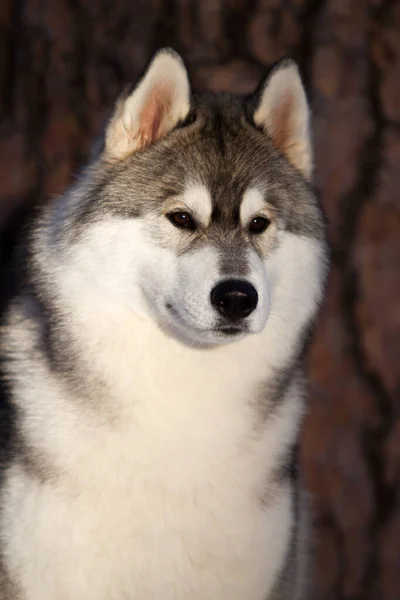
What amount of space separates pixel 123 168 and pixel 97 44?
78cm

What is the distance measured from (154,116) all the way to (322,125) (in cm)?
77

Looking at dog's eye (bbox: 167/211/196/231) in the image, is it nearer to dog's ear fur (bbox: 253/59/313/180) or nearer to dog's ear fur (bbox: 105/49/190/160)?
dog's ear fur (bbox: 105/49/190/160)

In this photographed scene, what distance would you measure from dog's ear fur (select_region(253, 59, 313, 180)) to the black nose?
1.56 ft

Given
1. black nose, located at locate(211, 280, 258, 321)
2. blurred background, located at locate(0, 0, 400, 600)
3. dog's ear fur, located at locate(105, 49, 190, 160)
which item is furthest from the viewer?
blurred background, located at locate(0, 0, 400, 600)

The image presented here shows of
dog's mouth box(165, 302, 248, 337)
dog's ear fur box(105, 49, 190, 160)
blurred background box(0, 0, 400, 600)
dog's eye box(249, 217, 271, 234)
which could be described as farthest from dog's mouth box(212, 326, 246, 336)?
blurred background box(0, 0, 400, 600)

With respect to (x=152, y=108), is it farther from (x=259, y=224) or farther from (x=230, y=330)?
(x=230, y=330)

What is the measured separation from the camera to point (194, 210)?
171cm

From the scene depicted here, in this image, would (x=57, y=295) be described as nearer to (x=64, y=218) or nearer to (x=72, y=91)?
(x=64, y=218)

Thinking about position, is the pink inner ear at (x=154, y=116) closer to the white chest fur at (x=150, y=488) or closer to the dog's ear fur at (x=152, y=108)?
the dog's ear fur at (x=152, y=108)

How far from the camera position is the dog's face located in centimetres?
162

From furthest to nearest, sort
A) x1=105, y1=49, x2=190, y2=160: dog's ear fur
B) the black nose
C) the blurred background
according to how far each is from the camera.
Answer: the blurred background
x1=105, y1=49, x2=190, y2=160: dog's ear fur
the black nose

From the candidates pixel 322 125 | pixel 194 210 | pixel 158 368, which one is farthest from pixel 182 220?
pixel 322 125

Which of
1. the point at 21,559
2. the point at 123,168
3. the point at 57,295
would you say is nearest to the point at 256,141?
the point at 123,168

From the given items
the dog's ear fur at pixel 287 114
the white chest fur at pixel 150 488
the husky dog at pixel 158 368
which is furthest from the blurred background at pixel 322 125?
the white chest fur at pixel 150 488
